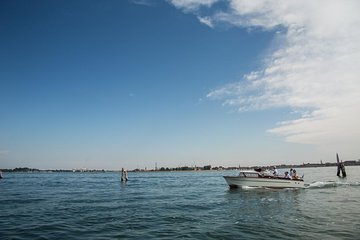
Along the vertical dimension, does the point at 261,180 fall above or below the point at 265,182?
above

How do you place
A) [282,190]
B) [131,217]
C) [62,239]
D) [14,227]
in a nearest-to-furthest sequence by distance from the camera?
[62,239]
[14,227]
[131,217]
[282,190]

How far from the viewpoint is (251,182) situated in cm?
4094

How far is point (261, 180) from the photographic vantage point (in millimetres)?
40719

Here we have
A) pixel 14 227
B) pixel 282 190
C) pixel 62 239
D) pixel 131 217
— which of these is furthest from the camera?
pixel 282 190

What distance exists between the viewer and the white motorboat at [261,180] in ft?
134

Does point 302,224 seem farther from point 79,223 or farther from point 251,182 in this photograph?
point 251,182

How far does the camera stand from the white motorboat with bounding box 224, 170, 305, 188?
4081 centimetres

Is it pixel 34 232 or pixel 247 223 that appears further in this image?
pixel 247 223

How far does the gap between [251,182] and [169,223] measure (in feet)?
78.0

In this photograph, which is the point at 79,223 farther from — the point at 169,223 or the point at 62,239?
the point at 169,223

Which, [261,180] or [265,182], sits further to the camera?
[265,182]

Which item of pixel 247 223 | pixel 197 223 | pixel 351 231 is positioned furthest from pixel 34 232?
pixel 351 231

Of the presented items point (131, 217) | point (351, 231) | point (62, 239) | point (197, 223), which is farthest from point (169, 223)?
point (351, 231)

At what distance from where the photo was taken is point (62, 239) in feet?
50.6
